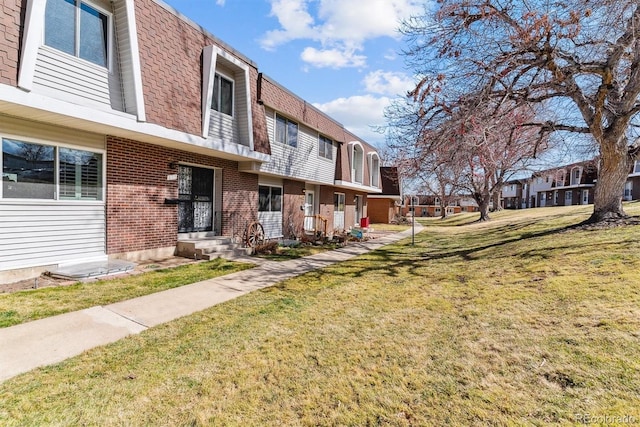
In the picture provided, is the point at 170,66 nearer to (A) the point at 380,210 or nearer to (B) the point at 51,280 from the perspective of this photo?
(B) the point at 51,280

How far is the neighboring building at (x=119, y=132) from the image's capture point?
584cm

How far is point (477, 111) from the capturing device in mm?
7047

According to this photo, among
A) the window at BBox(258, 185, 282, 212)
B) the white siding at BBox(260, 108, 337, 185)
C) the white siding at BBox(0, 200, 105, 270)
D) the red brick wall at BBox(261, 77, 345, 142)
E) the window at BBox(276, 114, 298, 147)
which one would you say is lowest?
the white siding at BBox(0, 200, 105, 270)

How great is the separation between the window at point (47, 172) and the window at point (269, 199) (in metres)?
6.34

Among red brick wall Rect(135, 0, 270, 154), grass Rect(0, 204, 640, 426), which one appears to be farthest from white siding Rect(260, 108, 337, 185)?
grass Rect(0, 204, 640, 426)

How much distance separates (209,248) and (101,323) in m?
4.95

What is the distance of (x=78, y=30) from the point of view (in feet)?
20.9

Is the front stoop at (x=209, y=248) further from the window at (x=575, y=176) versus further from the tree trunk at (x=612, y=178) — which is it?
the window at (x=575, y=176)

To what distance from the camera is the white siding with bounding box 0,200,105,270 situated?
5.91m

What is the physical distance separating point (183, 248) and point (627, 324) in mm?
9143

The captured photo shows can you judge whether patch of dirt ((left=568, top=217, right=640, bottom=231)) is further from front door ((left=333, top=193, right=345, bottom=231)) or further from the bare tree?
front door ((left=333, top=193, right=345, bottom=231))

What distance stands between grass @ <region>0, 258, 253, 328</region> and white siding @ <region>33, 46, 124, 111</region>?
356 centimetres

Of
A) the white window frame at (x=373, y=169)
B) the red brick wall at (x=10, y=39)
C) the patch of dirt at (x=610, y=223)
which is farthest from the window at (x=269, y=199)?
the white window frame at (x=373, y=169)

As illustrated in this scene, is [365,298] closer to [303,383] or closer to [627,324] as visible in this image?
[303,383]
